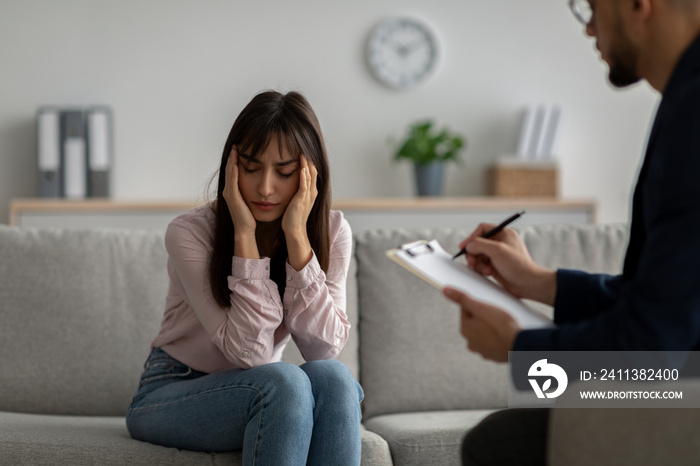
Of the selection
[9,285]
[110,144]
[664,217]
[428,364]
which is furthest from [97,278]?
[110,144]

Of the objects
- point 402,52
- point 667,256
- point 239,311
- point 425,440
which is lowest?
point 425,440

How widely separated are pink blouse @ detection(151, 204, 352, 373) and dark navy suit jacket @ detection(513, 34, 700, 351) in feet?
2.24

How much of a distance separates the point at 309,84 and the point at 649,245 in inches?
129

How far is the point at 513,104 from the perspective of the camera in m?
4.17

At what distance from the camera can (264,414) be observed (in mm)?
1379

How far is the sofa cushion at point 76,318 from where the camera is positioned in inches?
75.7

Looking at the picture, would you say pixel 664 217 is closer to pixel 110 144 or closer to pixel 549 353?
pixel 549 353

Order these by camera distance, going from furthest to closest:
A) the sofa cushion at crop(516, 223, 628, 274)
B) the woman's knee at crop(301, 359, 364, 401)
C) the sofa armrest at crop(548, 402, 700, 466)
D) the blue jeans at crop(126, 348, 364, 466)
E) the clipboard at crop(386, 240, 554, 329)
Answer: the sofa cushion at crop(516, 223, 628, 274) → the woman's knee at crop(301, 359, 364, 401) → the blue jeans at crop(126, 348, 364, 466) → the clipboard at crop(386, 240, 554, 329) → the sofa armrest at crop(548, 402, 700, 466)

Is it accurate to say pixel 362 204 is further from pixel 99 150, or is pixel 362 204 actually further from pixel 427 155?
pixel 99 150

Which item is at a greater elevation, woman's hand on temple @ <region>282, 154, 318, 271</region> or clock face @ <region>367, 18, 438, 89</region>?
clock face @ <region>367, 18, 438, 89</region>

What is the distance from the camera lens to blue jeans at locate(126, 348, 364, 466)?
136cm

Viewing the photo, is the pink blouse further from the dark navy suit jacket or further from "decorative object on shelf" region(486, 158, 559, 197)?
"decorative object on shelf" region(486, 158, 559, 197)

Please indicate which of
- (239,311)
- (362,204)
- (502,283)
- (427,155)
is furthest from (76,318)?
(427,155)

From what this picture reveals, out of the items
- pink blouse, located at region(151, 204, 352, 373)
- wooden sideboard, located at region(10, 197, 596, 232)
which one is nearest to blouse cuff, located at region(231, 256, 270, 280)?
pink blouse, located at region(151, 204, 352, 373)
